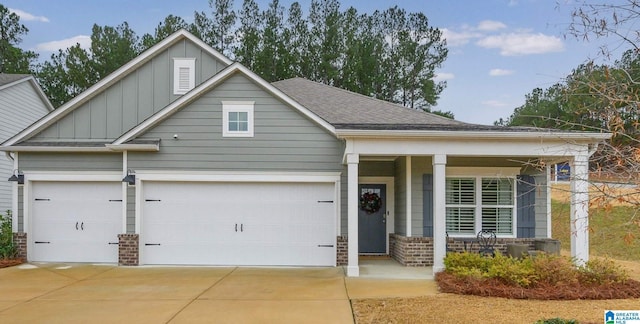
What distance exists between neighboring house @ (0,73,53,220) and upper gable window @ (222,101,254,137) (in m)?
8.36

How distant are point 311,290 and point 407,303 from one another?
1877mm

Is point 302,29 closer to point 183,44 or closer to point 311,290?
point 183,44

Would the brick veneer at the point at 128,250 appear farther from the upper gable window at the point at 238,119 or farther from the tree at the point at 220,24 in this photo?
the tree at the point at 220,24

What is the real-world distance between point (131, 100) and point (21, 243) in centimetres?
428

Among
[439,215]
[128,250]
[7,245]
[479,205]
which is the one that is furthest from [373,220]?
[7,245]

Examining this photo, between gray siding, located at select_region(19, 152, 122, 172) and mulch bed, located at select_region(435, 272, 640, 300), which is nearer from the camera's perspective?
mulch bed, located at select_region(435, 272, 640, 300)

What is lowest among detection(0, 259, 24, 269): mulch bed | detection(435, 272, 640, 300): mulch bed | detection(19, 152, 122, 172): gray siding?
detection(0, 259, 24, 269): mulch bed

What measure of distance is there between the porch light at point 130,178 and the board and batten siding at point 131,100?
5.39ft

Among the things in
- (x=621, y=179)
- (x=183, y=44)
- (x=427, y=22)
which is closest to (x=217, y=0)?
(x=427, y=22)

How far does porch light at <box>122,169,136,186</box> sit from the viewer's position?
12016 mm

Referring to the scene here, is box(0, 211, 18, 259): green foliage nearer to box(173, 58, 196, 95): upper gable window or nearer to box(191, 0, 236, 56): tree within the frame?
box(173, 58, 196, 95): upper gable window

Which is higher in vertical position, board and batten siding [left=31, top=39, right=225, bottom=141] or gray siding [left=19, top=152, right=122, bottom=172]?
board and batten siding [left=31, top=39, right=225, bottom=141]

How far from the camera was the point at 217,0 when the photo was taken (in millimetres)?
30688

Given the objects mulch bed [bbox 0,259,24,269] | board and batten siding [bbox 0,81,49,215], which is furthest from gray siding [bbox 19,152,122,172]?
board and batten siding [bbox 0,81,49,215]
